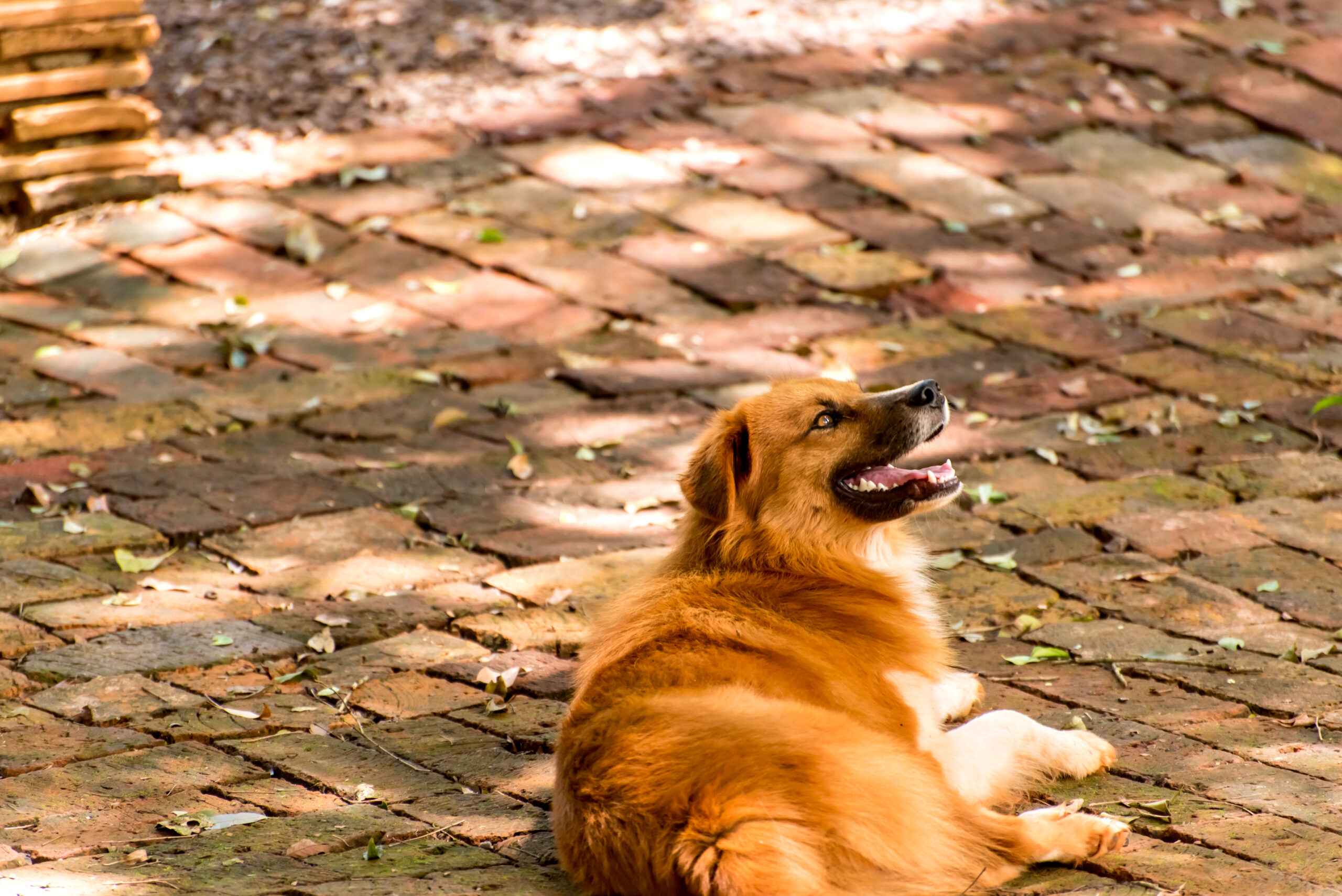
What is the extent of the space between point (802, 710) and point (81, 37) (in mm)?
5966

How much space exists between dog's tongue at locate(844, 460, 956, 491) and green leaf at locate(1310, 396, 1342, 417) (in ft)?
9.76

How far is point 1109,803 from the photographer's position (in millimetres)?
3934

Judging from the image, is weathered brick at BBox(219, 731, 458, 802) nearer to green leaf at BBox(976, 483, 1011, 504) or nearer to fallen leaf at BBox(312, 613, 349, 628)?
fallen leaf at BBox(312, 613, 349, 628)

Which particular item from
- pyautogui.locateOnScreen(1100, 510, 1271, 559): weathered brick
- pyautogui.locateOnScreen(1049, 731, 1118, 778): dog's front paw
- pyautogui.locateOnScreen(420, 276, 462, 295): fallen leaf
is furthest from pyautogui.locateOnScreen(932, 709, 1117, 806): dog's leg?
pyautogui.locateOnScreen(420, 276, 462, 295): fallen leaf

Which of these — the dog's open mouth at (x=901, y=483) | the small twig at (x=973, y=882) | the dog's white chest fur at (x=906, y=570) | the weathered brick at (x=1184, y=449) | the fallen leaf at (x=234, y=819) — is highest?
the dog's open mouth at (x=901, y=483)

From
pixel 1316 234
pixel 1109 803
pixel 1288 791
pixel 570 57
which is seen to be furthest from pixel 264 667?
pixel 1316 234

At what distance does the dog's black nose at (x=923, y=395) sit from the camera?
4410 mm

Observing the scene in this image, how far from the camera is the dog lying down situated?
326cm

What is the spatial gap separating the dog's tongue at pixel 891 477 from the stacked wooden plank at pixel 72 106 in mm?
5251

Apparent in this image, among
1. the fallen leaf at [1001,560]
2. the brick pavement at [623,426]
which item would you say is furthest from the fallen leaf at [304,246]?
the fallen leaf at [1001,560]

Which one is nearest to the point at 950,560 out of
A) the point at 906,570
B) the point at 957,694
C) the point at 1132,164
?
the point at 906,570

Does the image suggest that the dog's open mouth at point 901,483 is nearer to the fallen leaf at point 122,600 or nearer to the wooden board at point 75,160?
the fallen leaf at point 122,600

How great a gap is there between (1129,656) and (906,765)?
156 centimetres

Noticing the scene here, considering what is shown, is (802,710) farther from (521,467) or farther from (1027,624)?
(521,467)
